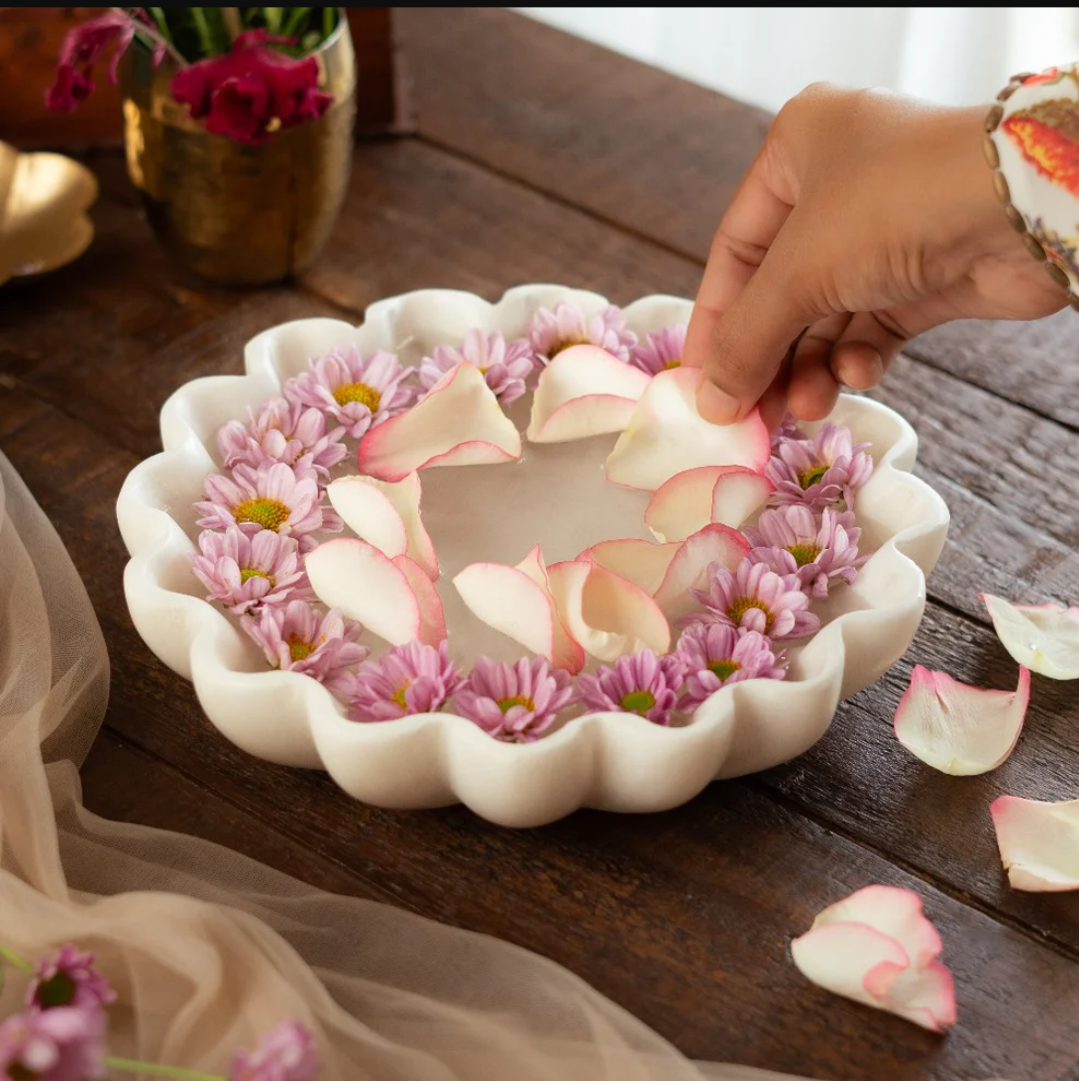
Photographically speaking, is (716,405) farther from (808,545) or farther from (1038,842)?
(1038,842)

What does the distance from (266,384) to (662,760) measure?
0.31 m

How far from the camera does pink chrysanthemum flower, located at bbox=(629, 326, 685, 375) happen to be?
2.52 ft

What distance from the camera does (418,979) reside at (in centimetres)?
56

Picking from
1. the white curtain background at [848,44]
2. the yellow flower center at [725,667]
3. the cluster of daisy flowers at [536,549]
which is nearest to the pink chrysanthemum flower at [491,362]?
the cluster of daisy flowers at [536,549]

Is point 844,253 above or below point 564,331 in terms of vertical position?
above

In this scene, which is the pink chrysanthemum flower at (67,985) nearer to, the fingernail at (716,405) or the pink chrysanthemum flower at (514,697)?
the pink chrysanthemum flower at (514,697)

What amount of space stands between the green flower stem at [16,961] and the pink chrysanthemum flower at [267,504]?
207 millimetres

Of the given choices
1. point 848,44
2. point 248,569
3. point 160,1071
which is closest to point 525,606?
point 248,569

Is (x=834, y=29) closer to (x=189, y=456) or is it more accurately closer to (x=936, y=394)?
(x=936, y=394)

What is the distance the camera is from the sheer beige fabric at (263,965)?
20.6 inches

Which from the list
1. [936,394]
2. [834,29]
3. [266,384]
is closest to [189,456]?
[266,384]

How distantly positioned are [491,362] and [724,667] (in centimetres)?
23

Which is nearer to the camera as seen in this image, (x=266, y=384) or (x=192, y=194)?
(x=266, y=384)

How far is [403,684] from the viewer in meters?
0.59
